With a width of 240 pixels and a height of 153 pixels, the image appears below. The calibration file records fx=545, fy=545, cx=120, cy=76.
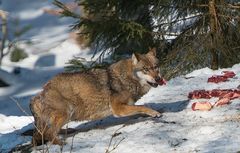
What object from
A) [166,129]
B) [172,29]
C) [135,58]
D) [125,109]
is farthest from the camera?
[172,29]

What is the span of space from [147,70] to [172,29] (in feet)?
18.7

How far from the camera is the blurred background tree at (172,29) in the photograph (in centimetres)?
1257

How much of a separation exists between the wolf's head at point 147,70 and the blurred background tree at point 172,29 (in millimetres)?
4336

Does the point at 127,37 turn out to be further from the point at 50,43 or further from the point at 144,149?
the point at 50,43

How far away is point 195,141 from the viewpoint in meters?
6.58

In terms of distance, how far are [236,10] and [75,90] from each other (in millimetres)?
6189

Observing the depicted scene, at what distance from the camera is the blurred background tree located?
1257 cm

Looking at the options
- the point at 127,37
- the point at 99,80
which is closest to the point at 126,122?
the point at 99,80

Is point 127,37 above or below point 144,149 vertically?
above

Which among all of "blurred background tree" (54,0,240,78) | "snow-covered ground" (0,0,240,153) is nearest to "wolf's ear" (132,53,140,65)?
"snow-covered ground" (0,0,240,153)

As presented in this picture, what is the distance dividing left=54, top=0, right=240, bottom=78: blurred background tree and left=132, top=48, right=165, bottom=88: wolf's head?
14.2 ft

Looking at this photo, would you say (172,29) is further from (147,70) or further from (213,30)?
(147,70)

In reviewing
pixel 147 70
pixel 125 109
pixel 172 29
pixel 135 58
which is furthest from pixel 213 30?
pixel 125 109

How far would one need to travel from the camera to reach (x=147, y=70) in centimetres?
778
